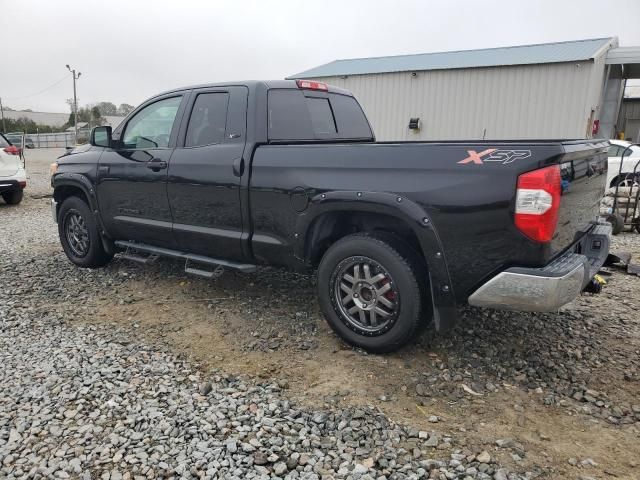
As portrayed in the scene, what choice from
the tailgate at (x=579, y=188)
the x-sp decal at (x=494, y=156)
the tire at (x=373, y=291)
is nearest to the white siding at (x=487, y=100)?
the tailgate at (x=579, y=188)

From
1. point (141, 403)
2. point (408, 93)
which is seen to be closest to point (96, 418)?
point (141, 403)

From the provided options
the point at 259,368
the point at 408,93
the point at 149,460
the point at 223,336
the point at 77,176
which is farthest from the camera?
the point at 408,93

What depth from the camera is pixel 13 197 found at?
11.5 meters

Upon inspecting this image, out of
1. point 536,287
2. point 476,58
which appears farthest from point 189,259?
point 476,58

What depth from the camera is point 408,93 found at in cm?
1744

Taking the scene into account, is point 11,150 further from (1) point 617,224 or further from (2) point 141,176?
(1) point 617,224

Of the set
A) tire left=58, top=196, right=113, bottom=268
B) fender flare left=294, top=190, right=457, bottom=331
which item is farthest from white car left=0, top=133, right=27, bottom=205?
fender flare left=294, top=190, right=457, bottom=331

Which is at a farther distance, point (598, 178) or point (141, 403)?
point (598, 178)

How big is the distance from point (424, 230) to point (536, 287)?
725 mm

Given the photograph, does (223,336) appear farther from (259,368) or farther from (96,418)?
(96,418)

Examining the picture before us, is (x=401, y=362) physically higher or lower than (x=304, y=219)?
lower

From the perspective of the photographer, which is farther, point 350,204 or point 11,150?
point 11,150

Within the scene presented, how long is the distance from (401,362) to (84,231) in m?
4.01

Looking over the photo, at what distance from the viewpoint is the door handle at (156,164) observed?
470 cm
